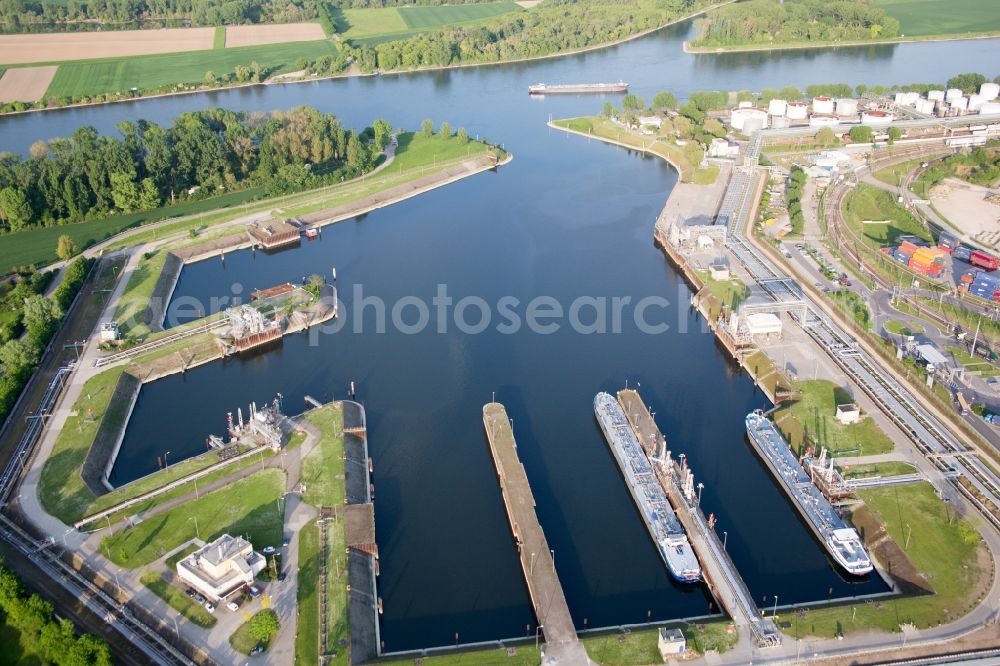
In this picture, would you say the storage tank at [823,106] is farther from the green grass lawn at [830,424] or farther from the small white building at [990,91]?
the green grass lawn at [830,424]

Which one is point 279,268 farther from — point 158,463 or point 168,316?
point 158,463

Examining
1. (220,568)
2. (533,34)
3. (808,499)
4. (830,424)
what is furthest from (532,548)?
(533,34)

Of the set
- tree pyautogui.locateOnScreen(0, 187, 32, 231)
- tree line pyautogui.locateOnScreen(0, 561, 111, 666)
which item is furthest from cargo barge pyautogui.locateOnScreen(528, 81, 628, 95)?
tree line pyautogui.locateOnScreen(0, 561, 111, 666)

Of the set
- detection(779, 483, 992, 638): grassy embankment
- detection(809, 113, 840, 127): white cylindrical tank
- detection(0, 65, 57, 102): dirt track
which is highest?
detection(0, 65, 57, 102): dirt track

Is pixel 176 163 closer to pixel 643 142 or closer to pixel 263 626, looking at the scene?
pixel 643 142

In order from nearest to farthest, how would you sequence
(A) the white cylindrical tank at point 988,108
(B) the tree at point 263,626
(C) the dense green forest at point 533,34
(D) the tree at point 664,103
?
(B) the tree at point 263,626 → (A) the white cylindrical tank at point 988,108 → (D) the tree at point 664,103 → (C) the dense green forest at point 533,34

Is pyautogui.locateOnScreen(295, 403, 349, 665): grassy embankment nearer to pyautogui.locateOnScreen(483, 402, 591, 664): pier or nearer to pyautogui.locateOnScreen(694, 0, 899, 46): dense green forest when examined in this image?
pyautogui.locateOnScreen(483, 402, 591, 664): pier

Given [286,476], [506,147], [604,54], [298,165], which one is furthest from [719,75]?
[286,476]

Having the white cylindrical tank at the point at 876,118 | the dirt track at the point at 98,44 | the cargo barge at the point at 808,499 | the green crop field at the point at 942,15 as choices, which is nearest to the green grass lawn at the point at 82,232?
the cargo barge at the point at 808,499
